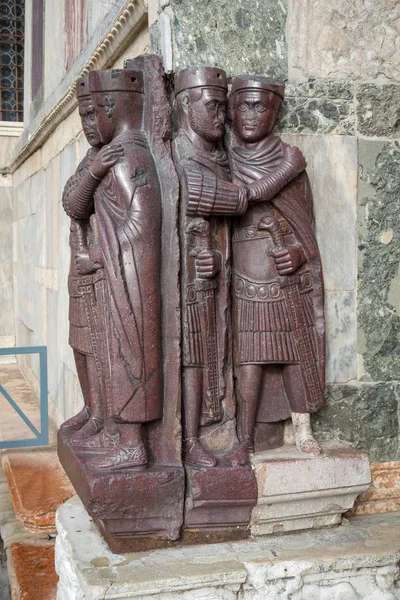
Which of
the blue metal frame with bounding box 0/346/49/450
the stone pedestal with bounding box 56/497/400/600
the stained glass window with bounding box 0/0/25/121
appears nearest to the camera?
the stone pedestal with bounding box 56/497/400/600

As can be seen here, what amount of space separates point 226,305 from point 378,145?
3.13 ft

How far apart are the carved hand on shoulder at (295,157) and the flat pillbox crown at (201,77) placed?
33cm

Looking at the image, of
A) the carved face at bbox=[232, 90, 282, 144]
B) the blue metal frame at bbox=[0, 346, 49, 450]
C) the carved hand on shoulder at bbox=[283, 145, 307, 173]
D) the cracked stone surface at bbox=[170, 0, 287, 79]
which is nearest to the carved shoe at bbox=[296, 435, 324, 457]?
the carved hand on shoulder at bbox=[283, 145, 307, 173]

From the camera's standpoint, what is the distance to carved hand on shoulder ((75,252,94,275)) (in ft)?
8.91

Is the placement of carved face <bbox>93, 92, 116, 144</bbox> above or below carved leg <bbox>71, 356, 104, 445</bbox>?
above

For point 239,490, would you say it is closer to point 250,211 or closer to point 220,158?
point 250,211

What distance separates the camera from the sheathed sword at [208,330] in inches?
99.2

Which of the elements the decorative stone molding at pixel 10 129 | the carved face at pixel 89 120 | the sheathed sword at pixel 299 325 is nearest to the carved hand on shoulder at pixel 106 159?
the carved face at pixel 89 120

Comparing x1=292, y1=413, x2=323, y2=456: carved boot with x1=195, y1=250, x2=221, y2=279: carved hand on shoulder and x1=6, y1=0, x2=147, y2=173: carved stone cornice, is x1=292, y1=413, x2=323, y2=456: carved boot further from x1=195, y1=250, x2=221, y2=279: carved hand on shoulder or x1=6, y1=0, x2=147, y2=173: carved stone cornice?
x1=6, y1=0, x2=147, y2=173: carved stone cornice

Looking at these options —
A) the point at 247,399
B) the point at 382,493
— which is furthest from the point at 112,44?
the point at 382,493

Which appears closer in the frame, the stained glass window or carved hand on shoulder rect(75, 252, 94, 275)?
carved hand on shoulder rect(75, 252, 94, 275)

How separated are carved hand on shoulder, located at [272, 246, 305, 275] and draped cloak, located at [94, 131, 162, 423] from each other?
0.46m

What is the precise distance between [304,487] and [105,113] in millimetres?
1543

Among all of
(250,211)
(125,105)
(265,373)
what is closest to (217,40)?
(125,105)
